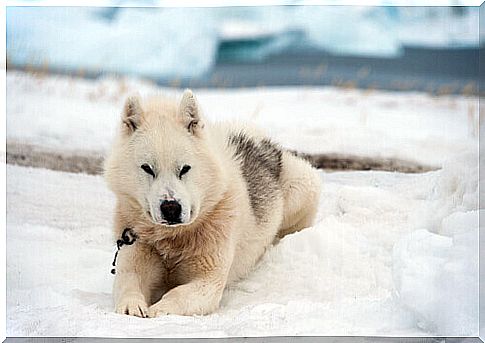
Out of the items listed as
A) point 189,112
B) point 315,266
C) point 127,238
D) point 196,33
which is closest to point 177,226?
point 127,238

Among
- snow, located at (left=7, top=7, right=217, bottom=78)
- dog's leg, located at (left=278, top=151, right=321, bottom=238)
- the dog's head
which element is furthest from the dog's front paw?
snow, located at (left=7, top=7, right=217, bottom=78)

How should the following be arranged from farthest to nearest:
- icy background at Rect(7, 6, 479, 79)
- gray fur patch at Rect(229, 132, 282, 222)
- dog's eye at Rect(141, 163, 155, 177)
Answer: icy background at Rect(7, 6, 479, 79)
gray fur patch at Rect(229, 132, 282, 222)
dog's eye at Rect(141, 163, 155, 177)

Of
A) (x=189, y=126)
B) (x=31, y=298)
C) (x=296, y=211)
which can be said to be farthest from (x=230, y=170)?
(x=31, y=298)

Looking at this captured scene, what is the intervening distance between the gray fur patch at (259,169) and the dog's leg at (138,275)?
296 millimetres

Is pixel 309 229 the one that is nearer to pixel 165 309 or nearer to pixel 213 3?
pixel 165 309

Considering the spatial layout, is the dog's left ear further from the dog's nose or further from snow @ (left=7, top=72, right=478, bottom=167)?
snow @ (left=7, top=72, right=478, bottom=167)

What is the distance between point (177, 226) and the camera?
1.64m

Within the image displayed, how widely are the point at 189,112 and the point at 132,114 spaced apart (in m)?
0.13

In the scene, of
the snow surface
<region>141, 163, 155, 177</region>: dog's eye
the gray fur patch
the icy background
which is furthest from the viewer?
the icy background

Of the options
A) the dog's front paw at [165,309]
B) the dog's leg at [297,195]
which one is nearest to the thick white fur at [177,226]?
the dog's front paw at [165,309]

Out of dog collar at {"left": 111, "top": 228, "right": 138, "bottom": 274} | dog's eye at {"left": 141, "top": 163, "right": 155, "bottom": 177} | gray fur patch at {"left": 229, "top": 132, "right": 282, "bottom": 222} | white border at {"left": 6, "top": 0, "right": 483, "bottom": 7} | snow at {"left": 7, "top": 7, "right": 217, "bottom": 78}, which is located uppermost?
white border at {"left": 6, "top": 0, "right": 483, "bottom": 7}

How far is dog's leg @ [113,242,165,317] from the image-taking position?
158 centimetres

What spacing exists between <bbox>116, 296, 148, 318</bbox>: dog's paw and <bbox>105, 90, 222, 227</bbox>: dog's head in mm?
179

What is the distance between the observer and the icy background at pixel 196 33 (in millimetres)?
1945
